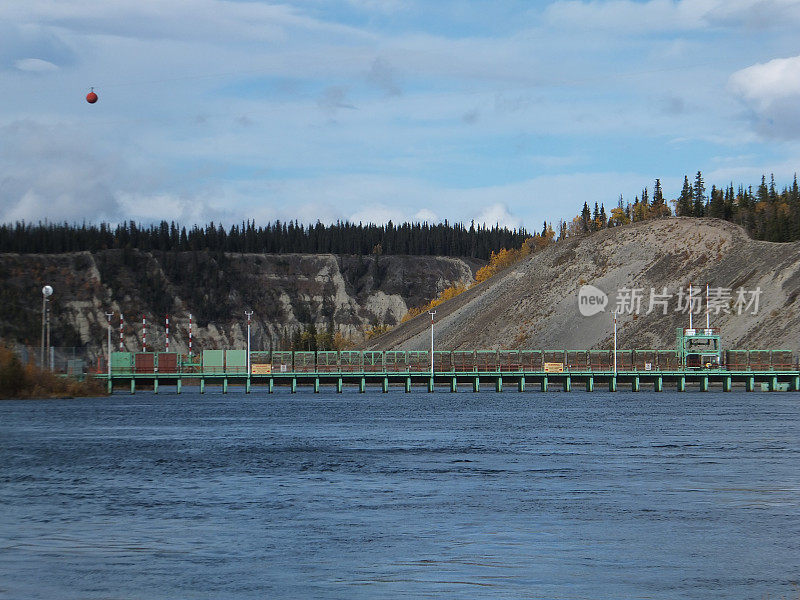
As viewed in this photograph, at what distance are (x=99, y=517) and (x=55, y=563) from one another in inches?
305

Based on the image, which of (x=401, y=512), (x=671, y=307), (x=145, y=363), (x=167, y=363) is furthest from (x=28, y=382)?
(x=671, y=307)

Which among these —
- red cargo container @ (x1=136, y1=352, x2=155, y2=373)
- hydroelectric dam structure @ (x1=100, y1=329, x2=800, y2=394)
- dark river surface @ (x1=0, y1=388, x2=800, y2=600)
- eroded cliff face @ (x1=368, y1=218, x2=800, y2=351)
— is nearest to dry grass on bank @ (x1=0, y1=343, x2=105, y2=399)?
hydroelectric dam structure @ (x1=100, y1=329, x2=800, y2=394)

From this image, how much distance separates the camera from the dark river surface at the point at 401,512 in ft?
77.9

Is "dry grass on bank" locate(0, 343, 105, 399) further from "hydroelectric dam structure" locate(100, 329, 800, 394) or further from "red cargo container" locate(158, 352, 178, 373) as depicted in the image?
"red cargo container" locate(158, 352, 178, 373)

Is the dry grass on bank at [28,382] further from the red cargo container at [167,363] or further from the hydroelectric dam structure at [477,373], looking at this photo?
the red cargo container at [167,363]

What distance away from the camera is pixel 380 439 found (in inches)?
2479

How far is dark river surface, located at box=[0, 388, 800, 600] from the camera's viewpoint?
23.8m

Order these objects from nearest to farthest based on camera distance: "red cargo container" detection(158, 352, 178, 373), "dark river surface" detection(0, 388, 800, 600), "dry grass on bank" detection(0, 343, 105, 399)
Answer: "dark river surface" detection(0, 388, 800, 600) < "dry grass on bank" detection(0, 343, 105, 399) < "red cargo container" detection(158, 352, 178, 373)

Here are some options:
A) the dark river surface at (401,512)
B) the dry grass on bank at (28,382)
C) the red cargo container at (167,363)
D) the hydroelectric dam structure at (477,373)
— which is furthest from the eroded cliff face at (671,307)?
the dark river surface at (401,512)

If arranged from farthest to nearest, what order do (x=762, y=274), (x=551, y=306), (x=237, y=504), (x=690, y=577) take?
(x=551, y=306)
(x=762, y=274)
(x=237, y=504)
(x=690, y=577)

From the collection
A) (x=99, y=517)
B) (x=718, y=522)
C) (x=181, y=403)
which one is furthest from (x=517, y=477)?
(x=181, y=403)

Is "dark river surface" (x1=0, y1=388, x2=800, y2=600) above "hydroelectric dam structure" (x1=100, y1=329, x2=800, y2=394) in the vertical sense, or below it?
below

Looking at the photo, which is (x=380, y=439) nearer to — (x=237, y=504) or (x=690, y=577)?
(x=237, y=504)

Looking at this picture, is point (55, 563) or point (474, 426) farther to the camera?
point (474, 426)
